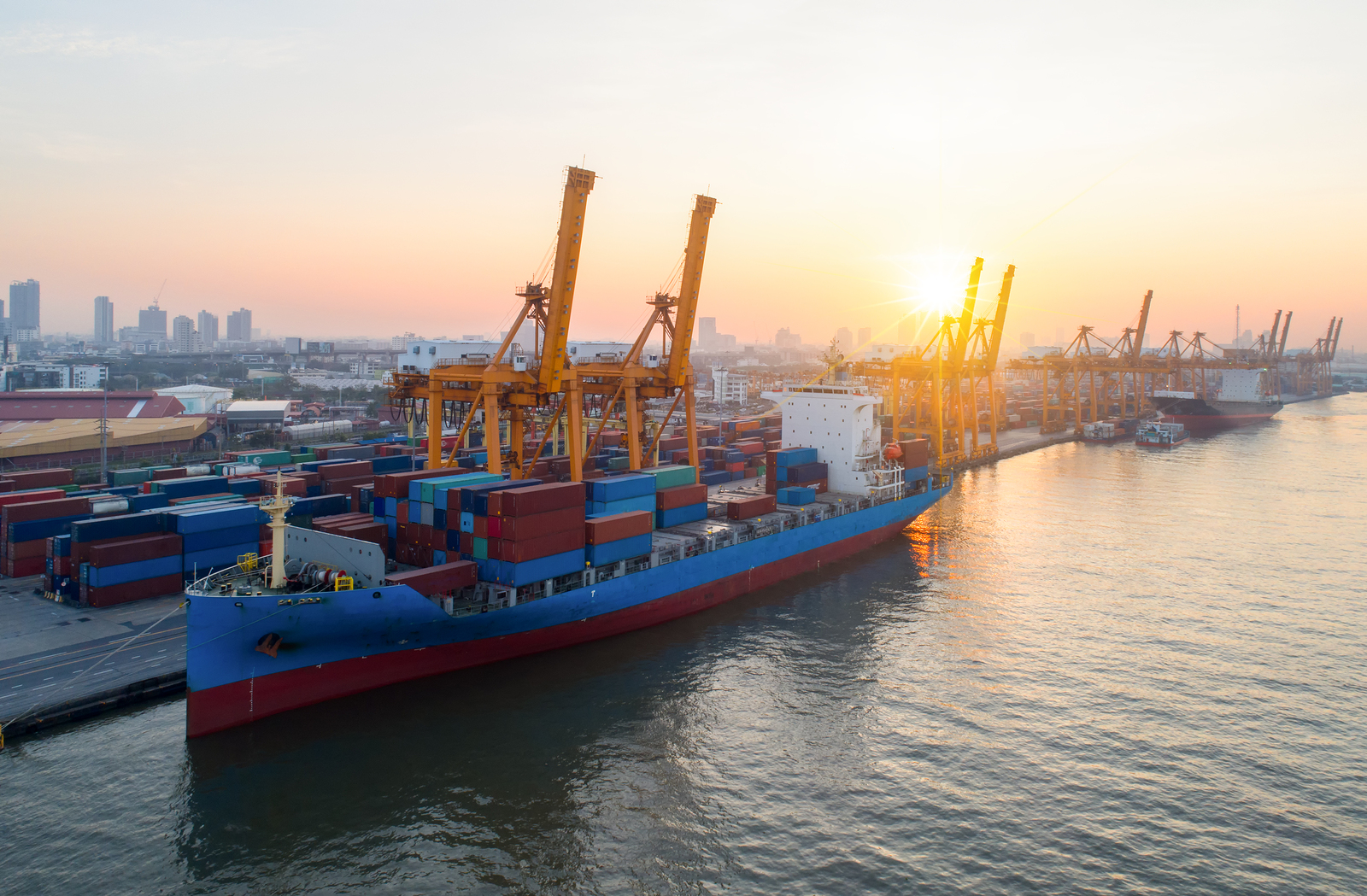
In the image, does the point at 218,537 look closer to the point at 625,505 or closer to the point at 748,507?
the point at 625,505

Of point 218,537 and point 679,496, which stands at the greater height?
point 679,496

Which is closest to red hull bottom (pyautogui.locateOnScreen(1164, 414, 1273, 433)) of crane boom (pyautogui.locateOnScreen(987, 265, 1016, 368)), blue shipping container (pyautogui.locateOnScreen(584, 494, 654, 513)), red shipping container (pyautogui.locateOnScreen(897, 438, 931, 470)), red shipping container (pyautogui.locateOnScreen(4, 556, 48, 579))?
crane boom (pyautogui.locateOnScreen(987, 265, 1016, 368))

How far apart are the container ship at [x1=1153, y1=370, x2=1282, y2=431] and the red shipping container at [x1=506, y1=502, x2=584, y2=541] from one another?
108903 mm

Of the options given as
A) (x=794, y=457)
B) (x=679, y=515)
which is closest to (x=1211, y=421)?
(x=794, y=457)

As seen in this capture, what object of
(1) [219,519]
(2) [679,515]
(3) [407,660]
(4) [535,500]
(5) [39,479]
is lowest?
(3) [407,660]

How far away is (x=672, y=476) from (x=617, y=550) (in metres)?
7.60

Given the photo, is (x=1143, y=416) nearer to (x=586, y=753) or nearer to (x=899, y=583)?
(x=899, y=583)

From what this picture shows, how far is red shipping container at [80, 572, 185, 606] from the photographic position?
2491cm

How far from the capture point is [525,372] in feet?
104

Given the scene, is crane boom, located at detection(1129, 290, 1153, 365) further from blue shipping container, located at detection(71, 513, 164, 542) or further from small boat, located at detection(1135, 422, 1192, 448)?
blue shipping container, located at detection(71, 513, 164, 542)

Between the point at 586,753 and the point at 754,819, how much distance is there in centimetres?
462

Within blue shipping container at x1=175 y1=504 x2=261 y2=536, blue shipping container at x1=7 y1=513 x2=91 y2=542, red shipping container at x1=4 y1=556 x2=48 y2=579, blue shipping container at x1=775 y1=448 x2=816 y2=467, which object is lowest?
red shipping container at x1=4 y1=556 x2=48 y2=579

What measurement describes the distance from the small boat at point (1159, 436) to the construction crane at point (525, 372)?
75837 millimetres

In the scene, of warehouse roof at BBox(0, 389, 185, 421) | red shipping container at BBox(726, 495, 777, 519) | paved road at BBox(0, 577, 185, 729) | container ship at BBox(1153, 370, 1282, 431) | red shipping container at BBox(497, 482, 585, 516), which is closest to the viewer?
paved road at BBox(0, 577, 185, 729)
